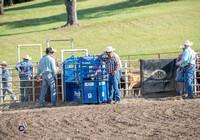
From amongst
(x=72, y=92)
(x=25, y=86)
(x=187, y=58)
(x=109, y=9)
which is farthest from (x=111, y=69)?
(x=109, y=9)

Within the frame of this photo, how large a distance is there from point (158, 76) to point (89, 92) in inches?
110

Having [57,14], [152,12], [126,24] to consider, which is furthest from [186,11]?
[57,14]

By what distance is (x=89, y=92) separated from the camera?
11.9 meters

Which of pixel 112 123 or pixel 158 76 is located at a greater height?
pixel 158 76

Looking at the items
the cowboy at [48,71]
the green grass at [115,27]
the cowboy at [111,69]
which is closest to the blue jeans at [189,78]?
the cowboy at [111,69]

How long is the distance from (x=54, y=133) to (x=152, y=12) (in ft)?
100

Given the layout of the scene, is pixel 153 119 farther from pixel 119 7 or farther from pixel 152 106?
pixel 119 7

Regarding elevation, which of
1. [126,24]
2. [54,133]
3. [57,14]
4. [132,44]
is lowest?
[54,133]

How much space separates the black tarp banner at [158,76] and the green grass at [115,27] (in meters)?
11.3

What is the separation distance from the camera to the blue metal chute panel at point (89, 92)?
11922 mm

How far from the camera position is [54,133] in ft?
25.7

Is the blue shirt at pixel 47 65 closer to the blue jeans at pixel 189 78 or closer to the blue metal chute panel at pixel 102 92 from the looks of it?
the blue metal chute panel at pixel 102 92

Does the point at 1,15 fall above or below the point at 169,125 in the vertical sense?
above

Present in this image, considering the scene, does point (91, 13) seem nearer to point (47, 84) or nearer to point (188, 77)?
point (47, 84)
